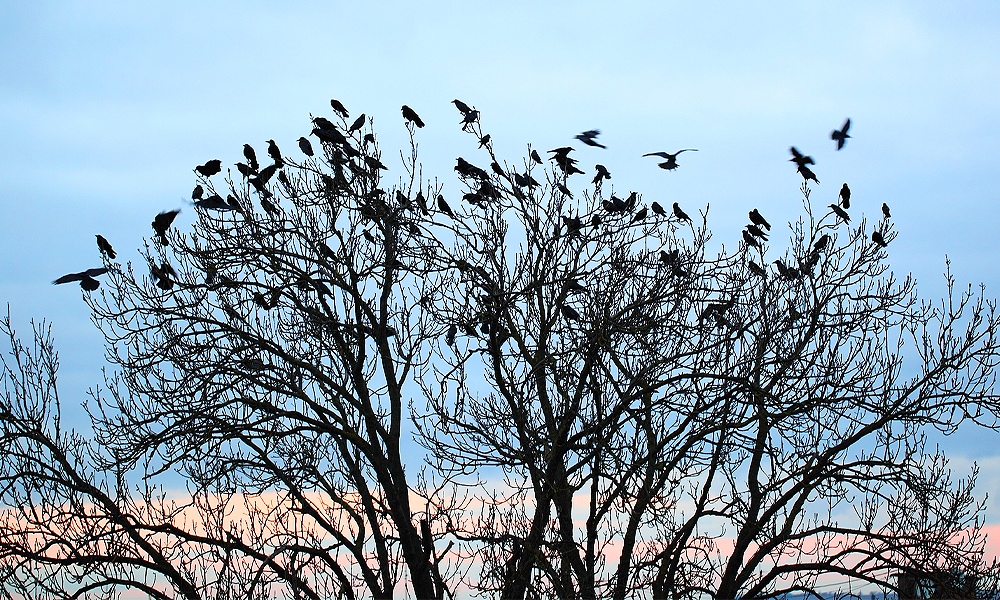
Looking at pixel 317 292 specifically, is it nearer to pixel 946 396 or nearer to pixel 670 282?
pixel 670 282

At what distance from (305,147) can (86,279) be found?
2.80 m

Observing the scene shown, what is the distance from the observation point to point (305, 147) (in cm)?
1262

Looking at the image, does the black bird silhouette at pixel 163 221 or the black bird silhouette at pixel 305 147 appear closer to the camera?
the black bird silhouette at pixel 163 221

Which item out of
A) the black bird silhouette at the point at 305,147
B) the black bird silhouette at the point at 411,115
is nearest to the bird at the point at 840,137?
the black bird silhouette at the point at 411,115

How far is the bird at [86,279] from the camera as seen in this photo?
36.7ft

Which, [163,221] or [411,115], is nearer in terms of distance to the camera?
[163,221]

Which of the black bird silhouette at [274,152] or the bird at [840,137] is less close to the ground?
the black bird silhouette at [274,152]

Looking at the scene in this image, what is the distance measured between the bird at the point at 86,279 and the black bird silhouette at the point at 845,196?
320 inches

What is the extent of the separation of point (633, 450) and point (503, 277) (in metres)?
2.36

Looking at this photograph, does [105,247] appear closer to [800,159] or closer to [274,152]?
[274,152]

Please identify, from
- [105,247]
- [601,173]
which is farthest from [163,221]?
[601,173]

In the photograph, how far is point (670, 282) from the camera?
11.6m

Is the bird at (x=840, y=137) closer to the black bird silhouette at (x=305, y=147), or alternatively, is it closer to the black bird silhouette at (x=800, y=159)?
the black bird silhouette at (x=800, y=159)

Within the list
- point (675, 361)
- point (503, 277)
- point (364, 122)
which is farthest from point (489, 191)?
point (675, 361)
